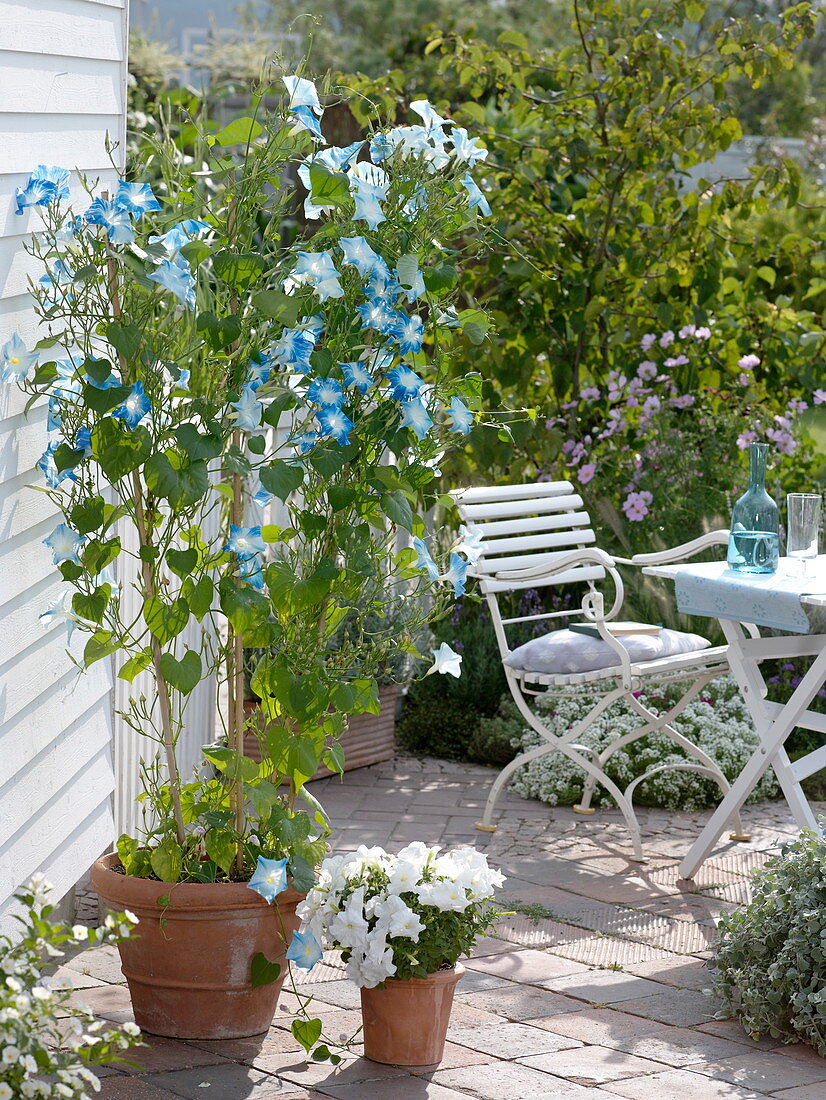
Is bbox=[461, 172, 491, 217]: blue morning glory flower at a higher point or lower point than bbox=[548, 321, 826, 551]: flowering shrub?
higher

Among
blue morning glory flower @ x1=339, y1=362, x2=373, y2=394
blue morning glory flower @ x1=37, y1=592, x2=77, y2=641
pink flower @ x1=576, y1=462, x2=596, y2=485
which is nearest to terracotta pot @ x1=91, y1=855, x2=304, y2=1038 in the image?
blue morning glory flower @ x1=37, y1=592, x2=77, y2=641

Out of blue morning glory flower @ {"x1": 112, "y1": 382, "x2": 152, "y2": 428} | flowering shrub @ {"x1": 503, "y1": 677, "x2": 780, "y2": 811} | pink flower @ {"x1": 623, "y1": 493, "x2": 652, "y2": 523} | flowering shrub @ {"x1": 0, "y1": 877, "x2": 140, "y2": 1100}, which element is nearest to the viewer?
flowering shrub @ {"x1": 0, "y1": 877, "x2": 140, "y2": 1100}

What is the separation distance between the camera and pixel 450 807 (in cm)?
493

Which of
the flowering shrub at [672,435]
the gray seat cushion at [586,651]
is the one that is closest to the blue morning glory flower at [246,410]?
the gray seat cushion at [586,651]

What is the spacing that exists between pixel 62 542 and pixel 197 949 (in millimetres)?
880

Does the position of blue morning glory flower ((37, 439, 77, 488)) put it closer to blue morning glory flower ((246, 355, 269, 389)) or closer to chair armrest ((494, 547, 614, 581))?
blue morning glory flower ((246, 355, 269, 389))


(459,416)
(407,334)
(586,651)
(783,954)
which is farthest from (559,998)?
(407,334)

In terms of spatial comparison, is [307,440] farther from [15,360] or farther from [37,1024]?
[37,1024]

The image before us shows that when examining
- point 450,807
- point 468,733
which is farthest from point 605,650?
point 468,733

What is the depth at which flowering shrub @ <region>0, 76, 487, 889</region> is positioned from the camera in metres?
2.63

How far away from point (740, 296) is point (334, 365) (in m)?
4.36

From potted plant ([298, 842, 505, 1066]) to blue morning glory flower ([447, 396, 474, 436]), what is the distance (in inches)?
35.1

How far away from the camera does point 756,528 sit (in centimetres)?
402

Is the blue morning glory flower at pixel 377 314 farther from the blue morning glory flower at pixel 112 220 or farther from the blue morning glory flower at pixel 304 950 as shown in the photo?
the blue morning glory flower at pixel 304 950
